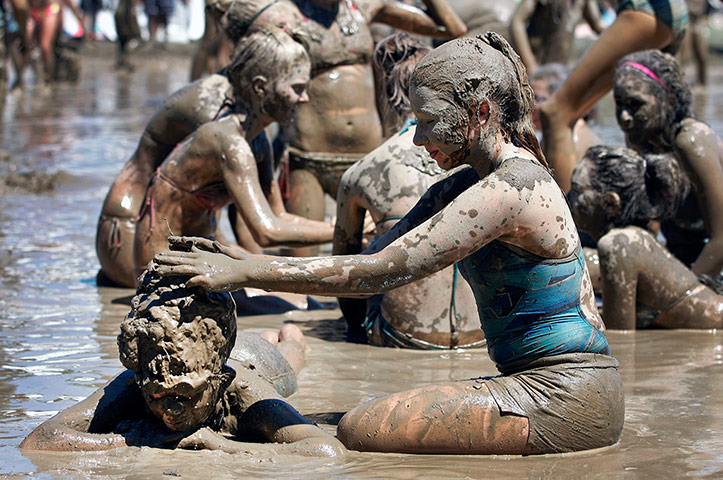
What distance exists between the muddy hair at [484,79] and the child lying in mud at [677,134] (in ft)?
7.53

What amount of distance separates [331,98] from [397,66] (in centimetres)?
189

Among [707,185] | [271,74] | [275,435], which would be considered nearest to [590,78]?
[707,185]

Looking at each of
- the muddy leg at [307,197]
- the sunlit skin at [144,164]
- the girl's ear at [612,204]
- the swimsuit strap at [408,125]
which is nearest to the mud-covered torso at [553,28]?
the muddy leg at [307,197]

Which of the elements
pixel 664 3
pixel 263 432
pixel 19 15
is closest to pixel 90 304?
pixel 263 432

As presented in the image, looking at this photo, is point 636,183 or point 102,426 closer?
point 102,426

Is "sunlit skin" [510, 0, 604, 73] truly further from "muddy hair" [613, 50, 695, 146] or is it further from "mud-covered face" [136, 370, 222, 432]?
"mud-covered face" [136, 370, 222, 432]

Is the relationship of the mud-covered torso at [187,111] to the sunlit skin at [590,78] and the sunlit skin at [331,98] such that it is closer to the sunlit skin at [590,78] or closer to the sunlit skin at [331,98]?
the sunlit skin at [331,98]

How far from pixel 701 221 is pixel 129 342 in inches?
138

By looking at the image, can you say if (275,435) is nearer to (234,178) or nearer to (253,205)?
(253,205)

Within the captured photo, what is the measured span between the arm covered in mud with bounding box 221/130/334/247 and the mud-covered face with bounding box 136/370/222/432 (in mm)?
1692

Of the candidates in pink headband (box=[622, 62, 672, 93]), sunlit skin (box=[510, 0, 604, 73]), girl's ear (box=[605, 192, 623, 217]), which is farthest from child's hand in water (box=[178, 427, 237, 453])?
sunlit skin (box=[510, 0, 604, 73])

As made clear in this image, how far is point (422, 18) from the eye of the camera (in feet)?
24.7

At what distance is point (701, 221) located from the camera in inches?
224

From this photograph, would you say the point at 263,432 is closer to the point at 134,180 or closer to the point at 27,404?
the point at 27,404
